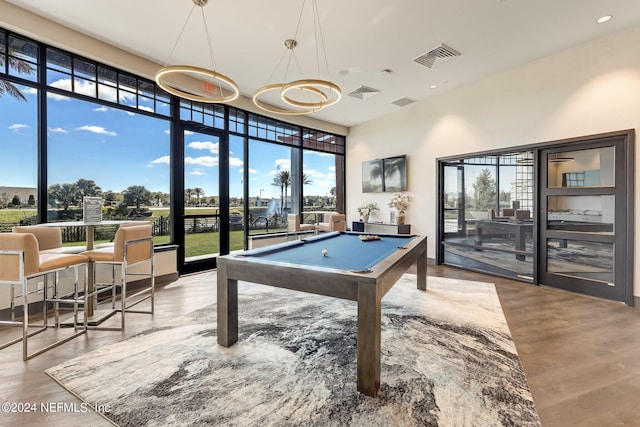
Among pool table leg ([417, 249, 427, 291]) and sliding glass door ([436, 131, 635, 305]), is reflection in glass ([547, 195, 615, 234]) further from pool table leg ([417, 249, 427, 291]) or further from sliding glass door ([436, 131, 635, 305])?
pool table leg ([417, 249, 427, 291])

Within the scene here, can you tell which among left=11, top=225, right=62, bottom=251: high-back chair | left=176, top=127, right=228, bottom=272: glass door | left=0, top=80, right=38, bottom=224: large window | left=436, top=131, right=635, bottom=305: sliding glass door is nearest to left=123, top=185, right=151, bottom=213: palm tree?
left=176, top=127, right=228, bottom=272: glass door

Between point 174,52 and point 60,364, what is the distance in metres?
4.14

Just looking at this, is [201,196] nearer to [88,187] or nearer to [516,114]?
[88,187]

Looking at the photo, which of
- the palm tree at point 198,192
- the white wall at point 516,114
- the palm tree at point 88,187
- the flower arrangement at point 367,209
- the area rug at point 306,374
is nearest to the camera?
the area rug at point 306,374

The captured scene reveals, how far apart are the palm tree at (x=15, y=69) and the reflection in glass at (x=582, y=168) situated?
296 inches

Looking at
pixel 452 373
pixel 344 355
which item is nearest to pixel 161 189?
pixel 344 355

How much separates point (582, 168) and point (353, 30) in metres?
3.91

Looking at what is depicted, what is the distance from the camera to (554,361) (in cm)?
231

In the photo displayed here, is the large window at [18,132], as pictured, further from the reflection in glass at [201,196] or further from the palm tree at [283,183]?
the palm tree at [283,183]

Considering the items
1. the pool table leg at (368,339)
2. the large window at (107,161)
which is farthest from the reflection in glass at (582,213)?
the large window at (107,161)

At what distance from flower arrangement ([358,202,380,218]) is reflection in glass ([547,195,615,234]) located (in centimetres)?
369

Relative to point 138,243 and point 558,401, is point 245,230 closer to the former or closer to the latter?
point 138,243

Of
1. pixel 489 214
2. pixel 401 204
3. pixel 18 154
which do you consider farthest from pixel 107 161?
pixel 489 214

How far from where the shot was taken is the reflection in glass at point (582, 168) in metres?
3.88
